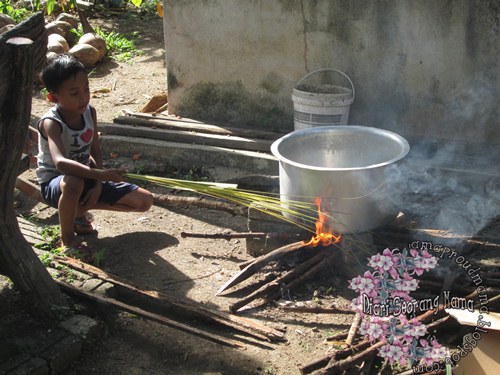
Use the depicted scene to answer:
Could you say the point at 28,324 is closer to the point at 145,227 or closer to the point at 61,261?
the point at 61,261

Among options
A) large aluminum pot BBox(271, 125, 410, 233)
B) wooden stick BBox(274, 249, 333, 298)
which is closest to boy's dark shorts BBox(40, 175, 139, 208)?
large aluminum pot BBox(271, 125, 410, 233)

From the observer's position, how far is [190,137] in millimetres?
6625

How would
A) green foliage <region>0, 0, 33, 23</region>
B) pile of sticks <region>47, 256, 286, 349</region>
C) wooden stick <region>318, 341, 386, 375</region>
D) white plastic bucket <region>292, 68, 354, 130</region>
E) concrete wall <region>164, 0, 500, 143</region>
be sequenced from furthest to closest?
green foliage <region>0, 0, 33, 23</region> < white plastic bucket <region>292, 68, 354, 130</region> < concrete wall <region>164, 0, 500, 143</region> < pile of sticks <region>47, 256, 286, 349</region> < wooden stick <region>318, 341, 386, 375</region>

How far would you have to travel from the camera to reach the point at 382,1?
5953 mm

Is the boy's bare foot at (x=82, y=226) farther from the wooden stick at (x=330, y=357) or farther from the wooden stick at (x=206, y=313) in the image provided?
the wooden stick at (x=330, y=357)

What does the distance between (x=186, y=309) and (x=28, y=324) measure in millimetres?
955

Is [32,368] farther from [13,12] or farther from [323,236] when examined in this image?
[13,12]

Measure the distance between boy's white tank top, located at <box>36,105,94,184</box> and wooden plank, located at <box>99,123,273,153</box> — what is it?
180 cm

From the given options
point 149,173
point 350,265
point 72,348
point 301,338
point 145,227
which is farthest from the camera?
point 149,173

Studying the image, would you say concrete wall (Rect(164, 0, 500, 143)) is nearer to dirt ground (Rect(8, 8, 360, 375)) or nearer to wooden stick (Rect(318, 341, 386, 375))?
dirt ground (Rect(8, 8, 360, 375))

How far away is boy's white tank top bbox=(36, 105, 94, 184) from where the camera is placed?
4.74 metres

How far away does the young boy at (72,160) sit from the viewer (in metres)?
4.46

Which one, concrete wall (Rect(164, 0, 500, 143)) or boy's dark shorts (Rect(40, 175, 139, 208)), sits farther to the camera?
concrete wall (Rect(164, 0, 500, 143))

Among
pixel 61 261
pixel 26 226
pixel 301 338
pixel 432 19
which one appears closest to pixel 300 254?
pixel 301 338
